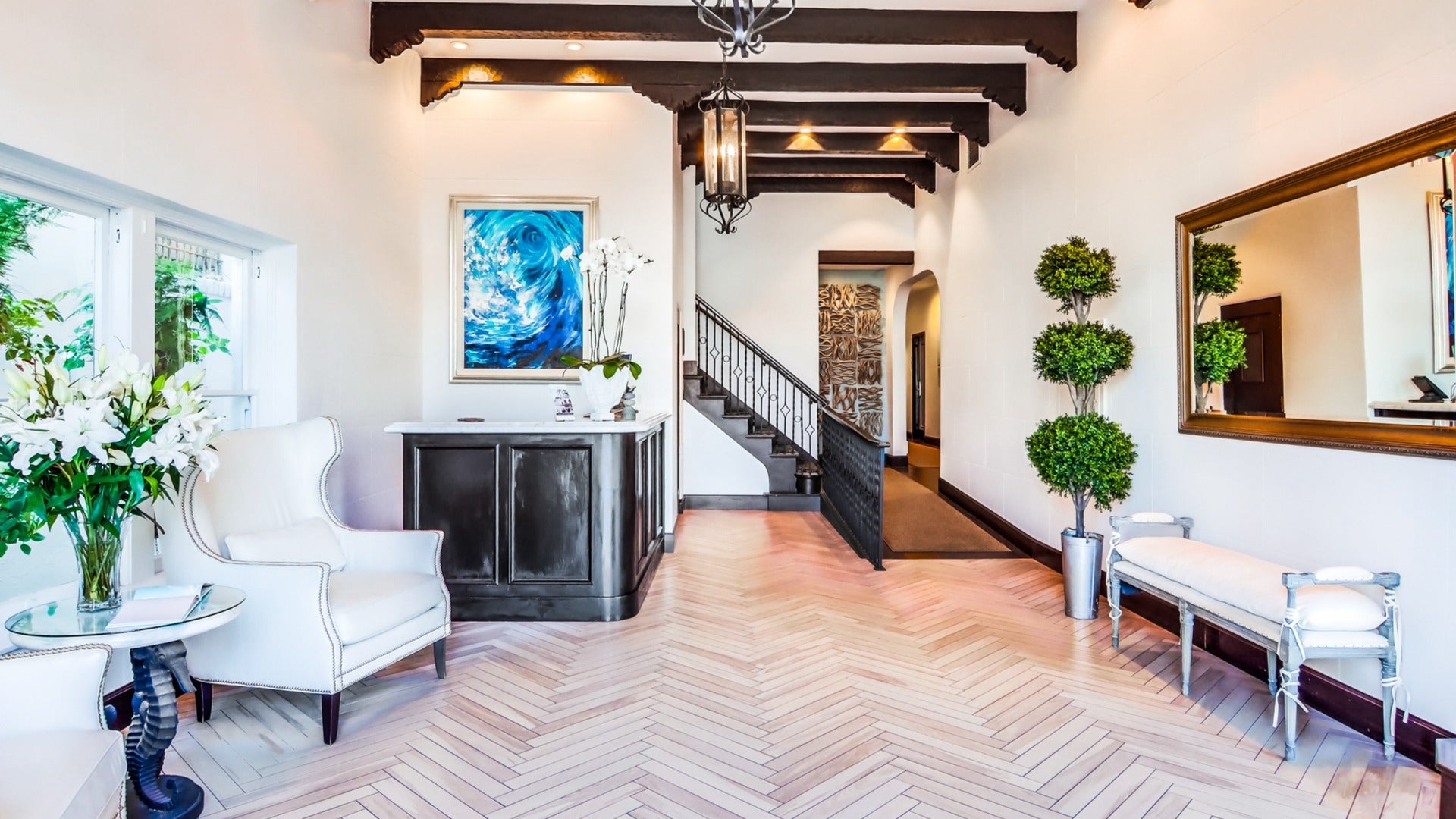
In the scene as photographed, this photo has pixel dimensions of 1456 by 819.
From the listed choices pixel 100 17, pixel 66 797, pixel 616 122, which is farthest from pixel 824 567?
pixel 100 17

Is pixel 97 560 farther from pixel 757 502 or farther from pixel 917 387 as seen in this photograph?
pixel 917 387

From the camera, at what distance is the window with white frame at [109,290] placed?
2.55 m

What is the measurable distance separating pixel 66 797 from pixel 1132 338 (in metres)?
4.92

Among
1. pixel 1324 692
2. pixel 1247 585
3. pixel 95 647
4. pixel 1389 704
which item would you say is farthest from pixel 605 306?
pixel 1389 704

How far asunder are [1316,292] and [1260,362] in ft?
1.33

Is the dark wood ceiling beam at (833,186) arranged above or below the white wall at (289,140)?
above

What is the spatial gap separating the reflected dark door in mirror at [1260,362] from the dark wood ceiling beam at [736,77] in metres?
3.10

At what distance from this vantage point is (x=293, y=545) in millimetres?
2887

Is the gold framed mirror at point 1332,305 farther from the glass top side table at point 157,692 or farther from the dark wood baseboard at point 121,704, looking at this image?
the dark wood baseboard at point 121,704

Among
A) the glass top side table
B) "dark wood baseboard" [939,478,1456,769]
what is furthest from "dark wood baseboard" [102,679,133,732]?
"dark wood baseboard" [939,478,1456,769]

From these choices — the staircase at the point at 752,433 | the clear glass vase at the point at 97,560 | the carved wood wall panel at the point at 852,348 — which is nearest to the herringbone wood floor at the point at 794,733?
the clear glass vase at the point at 97,560

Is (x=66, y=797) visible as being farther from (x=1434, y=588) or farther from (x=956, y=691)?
(x=1434, y=588)

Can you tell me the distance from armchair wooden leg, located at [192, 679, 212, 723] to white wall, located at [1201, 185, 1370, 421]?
4657 mm

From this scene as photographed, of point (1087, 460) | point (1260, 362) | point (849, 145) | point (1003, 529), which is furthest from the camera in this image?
point (849, 145)
